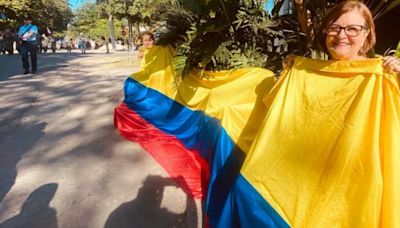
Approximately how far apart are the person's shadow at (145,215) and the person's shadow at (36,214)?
498 millimetres

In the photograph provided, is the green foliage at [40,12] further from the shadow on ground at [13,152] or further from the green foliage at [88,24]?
the shadow on ground at [13,152]

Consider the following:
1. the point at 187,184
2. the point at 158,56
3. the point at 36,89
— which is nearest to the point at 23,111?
the point at 36,89

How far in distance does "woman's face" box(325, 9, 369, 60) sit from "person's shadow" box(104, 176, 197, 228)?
1957 millimetres

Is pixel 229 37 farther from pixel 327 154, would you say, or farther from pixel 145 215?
pixel 327 154

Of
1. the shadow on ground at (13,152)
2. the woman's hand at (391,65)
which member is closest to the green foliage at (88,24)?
the shadow on ground at (13,152)

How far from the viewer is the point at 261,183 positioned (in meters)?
2.12

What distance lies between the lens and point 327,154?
1869mm

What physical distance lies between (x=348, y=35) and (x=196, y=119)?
8.58 ft

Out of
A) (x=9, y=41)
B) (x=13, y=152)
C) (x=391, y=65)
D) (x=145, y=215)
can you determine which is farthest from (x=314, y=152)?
(x=9, y=41)

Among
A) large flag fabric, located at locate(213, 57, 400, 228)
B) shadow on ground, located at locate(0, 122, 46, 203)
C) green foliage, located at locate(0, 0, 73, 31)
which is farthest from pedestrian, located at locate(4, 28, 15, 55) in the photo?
large flag fabric, located at locate(213, 57, 400, 228)

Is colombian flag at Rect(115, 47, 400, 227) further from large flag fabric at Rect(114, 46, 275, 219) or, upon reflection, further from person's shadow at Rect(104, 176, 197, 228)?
person's shadow at Rect(104, 176, 197, 228)

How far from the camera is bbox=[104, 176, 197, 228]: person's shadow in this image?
10.7ft

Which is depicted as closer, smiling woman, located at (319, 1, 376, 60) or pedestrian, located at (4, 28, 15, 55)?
smiling woman, located at (319, 1, 376, 60)

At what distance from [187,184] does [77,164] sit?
4.66 ft
